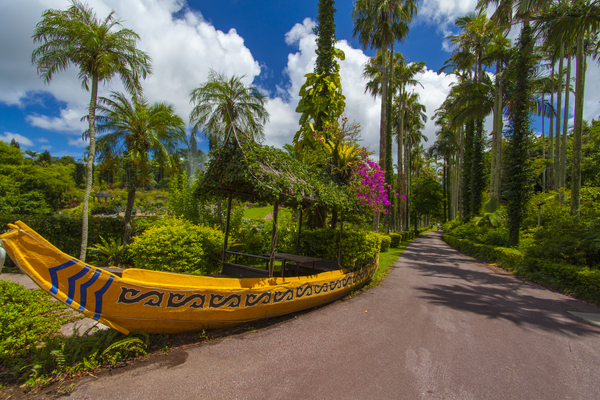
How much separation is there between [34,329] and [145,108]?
11772 millimetres

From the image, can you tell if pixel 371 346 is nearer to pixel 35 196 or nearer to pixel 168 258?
pixel 168 258

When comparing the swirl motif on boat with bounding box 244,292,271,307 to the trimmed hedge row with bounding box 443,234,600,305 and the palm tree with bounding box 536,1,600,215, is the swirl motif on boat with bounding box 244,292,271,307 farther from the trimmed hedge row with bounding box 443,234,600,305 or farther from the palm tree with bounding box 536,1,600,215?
the palm tree with bounding box 536,1,600,215

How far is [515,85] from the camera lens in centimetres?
1570

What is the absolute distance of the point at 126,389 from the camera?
9.50 feet

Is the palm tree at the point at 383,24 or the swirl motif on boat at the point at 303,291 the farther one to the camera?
the palm tree at the point at 383,24

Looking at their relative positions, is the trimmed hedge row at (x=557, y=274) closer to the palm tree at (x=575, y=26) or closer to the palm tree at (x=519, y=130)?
the palm tree at (x=519, y=130)

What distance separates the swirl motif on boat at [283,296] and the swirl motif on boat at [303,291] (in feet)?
0.52

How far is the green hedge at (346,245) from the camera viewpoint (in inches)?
296

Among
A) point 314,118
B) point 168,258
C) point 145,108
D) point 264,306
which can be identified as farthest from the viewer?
point 145,108

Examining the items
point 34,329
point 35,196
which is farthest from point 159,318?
point 35,196

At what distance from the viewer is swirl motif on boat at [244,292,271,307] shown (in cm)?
437

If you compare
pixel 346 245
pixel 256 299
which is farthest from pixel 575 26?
pixel 256 299

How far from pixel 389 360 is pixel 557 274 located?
8358 millimetres

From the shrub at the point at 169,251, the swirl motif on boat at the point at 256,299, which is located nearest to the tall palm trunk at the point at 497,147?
the swirl motif on boat at the point at 256,299
